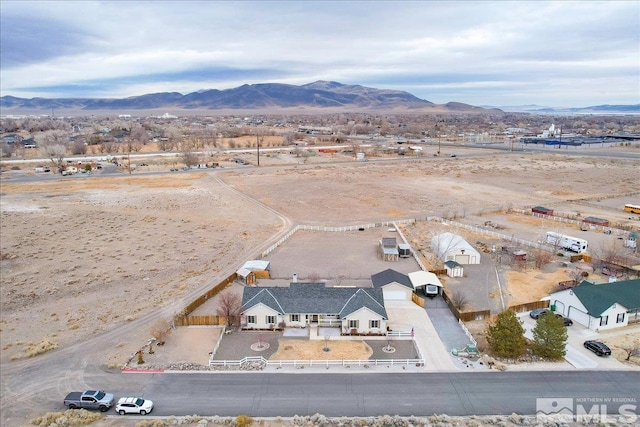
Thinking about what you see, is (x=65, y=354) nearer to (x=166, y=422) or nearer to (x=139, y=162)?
(x=166, y=422)

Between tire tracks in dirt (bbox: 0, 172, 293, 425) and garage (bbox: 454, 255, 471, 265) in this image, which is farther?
garage (bbox: 454, 255, 471, 265)

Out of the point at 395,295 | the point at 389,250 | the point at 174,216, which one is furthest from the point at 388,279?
the point at 174,216

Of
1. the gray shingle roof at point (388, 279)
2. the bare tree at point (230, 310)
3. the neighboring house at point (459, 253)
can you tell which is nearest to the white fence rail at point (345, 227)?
the neighboring house at point (459, 253)

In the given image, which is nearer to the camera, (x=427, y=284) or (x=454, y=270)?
(x=427, y=284)

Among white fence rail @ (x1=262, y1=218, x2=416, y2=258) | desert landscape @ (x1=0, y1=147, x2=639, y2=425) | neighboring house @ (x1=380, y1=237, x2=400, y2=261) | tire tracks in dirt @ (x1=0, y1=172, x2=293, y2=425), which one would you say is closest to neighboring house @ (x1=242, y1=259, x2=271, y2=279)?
desert landscape @ (x1=0, y1=147, x2=639, y2=425)

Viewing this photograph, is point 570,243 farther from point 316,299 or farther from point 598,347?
point 316,299

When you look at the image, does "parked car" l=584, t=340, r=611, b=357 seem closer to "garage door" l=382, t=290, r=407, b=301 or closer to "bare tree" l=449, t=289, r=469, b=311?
"bare tree" l=449, t=289, r=469, b=311

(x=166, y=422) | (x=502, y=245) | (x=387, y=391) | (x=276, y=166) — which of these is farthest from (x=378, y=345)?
(x=276, y=166)
